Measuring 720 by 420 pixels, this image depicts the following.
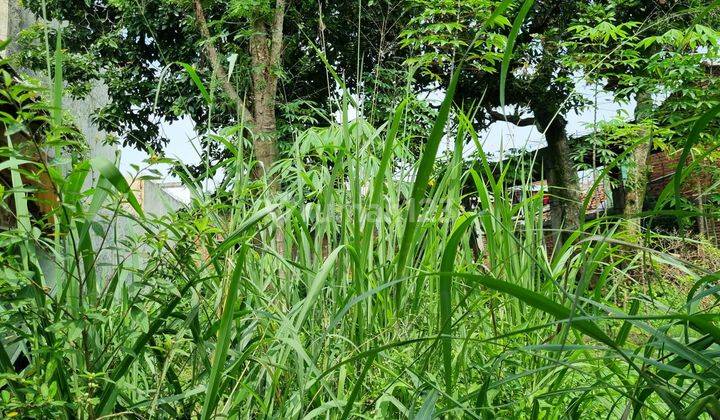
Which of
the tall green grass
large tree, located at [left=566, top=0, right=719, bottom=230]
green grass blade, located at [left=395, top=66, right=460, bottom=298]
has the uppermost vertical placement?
large tree, located at [left=566, top=0, right=719, bottom=230]

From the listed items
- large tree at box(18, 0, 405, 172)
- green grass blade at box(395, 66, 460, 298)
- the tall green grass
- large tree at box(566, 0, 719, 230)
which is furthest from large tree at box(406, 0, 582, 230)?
green grass blade at box(395, 66, 460, 298)

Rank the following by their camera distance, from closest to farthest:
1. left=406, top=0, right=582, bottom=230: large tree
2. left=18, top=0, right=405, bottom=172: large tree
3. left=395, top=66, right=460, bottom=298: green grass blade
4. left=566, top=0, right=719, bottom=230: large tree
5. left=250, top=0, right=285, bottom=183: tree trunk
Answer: left=395, top=66, right=460, bottom=298: green grass blade
left=566, top=0, right=719, bottom=230: large tree
left=250, top=0, right=285, bottom=183: tree trunk
left=18, top=0, right=405, bottom=172: large tree
left=406, top=0, right=582, bottom=230: large tree

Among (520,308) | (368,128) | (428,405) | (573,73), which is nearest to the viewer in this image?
(428,405)

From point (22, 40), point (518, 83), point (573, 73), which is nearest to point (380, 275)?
point (573, 73)

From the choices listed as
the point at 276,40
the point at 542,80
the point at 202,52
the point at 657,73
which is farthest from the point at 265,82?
the point at 657,73

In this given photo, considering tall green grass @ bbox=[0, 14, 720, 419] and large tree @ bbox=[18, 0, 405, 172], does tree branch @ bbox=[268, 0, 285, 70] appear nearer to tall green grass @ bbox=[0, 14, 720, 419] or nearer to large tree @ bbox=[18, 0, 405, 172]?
large tree @ bbox=[18, 0, 405, 172]

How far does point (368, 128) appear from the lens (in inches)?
49.6

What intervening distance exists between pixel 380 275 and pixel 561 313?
0.49 meters

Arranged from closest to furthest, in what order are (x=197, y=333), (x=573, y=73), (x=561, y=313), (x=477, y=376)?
(x=561, y=313) < (x=197, y=333) < (x=477, y=376) < (x=573, y=73)

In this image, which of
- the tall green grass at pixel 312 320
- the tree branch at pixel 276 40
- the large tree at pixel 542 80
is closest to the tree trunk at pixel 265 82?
the tree branch at pixel 276 40

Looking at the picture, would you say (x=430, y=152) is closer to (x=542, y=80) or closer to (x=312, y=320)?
(x=312, y=320)

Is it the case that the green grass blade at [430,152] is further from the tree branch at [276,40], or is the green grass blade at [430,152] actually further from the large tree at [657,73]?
the tree branch at [276,40]

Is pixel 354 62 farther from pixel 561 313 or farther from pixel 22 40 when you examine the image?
pixel 561 313

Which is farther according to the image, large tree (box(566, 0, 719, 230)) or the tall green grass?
large tree (box(566, 0, 719, 230))
